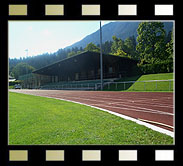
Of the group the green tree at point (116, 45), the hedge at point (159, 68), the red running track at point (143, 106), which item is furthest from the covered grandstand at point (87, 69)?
the red running track at point (143, 106)

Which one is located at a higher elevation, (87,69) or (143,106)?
(87,69)

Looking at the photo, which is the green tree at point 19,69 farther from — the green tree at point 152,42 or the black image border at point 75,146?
the green tree at point 152,42

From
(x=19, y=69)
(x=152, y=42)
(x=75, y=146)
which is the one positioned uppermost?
(x=152, y=42)

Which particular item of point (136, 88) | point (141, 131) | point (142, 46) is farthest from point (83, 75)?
point (141, 131)

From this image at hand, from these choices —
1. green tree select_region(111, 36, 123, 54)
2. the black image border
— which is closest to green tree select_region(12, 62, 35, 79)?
the black image border

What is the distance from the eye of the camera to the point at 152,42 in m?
26.0

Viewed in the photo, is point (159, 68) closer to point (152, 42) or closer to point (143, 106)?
point (152, 42)

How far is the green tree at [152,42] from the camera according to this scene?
23766mm

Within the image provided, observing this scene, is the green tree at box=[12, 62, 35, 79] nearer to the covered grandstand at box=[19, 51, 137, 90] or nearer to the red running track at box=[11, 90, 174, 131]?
the covered grandstand at box=[19, 51, 137, 90]

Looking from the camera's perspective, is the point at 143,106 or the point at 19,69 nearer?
the point at 143,106

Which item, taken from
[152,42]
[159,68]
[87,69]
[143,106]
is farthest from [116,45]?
[143,106]

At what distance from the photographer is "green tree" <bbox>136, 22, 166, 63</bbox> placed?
23766 millimetres
